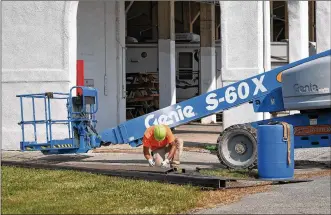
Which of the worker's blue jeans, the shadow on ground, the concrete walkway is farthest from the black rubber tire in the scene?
the concrete walkway

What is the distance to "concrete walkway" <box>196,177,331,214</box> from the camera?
9.73 meters

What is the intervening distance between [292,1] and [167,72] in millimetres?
9396

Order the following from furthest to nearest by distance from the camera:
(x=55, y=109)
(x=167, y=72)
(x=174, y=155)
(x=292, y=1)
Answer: (x=167, y=72) < (x=292, y=1) < (x=55, y=109) < (x=174, y=155)

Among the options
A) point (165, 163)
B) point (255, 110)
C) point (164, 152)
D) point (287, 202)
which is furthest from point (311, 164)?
point (287, 202)

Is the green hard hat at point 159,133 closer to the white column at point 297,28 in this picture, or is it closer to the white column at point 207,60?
the white column at point 297,28

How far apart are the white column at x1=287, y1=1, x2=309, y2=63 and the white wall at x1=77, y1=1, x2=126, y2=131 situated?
20.8 ft

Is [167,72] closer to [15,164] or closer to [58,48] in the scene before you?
[58,48]

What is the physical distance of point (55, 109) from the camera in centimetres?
1909

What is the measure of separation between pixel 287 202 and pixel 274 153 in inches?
98.3

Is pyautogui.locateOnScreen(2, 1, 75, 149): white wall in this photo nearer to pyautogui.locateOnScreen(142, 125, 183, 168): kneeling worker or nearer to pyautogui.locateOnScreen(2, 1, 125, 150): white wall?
pyautogui.locateOnScreen(2, 1, 125, 150): white wall

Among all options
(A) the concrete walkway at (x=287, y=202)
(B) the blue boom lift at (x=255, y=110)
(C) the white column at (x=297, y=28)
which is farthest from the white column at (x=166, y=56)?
(A) the concrete walkway at (x=287, y=202)

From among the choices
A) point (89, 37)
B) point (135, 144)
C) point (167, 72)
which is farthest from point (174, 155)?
point (167, 72)

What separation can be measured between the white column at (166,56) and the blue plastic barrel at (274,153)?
54.2ft

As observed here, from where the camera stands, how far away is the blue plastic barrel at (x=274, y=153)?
42.1 ft
